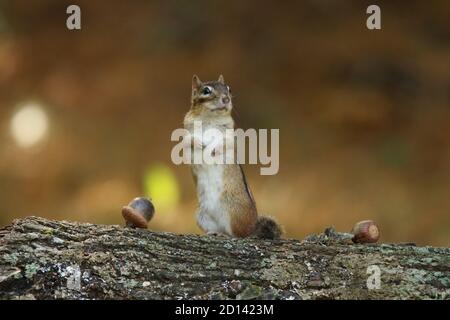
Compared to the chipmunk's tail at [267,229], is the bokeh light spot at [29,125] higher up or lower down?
higher up

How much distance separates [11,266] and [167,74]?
604 cm

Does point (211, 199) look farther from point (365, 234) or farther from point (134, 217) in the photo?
point (365, 234)

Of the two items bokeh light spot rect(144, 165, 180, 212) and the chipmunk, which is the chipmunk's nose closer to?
the chipmunk

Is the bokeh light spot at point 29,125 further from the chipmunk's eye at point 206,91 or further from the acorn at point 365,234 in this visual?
the acorn at point 365,234

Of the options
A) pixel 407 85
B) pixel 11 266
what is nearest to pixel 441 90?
pixel 407 85

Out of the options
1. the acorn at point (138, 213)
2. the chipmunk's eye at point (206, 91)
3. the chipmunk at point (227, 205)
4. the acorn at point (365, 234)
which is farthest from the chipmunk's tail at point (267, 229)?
the chipmunk's eye at point (206, 91)

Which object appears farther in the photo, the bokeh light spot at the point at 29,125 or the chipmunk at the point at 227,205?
the bokeh light spot at the point at 29,125

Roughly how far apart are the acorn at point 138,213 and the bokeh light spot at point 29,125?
14.8 ft

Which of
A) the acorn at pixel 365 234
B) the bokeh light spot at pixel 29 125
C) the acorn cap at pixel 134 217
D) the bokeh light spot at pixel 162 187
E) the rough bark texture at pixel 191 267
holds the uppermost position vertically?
the bokeh light spot at pixel 29 125

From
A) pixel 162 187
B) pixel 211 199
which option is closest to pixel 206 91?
pixel 211 199

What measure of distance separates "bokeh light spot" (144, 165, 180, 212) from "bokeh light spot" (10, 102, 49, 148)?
4.00ft

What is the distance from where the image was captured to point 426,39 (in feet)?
32.6

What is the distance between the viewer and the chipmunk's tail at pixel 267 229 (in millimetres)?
5059

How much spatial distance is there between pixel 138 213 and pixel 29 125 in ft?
15.9
